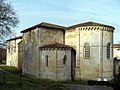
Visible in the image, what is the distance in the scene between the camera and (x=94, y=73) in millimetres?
34219

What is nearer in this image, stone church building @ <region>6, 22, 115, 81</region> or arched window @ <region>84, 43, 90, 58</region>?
stone church building @ <region>6, 22, 115, 81</region>

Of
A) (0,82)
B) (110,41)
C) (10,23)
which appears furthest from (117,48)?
(0,82)

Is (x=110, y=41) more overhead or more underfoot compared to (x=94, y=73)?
more overhead

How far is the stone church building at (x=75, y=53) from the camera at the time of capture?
34.1 m

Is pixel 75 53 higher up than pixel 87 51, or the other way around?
pixel 87 51

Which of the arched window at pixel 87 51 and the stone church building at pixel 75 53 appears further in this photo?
the arched window at pixel 87 51

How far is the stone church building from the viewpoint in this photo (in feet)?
112

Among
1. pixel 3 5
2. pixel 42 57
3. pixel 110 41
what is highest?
pixel 3 5

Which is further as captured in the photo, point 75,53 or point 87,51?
point 75,53

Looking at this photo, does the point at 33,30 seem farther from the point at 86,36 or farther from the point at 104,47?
the point at 104,47

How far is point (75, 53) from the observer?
3612 cm

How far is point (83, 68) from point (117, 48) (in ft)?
90.1

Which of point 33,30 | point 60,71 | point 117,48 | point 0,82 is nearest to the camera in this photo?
point 0,82

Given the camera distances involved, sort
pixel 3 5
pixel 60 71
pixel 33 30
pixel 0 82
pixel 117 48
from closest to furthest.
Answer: pixel 0 82 → pixel 3 5 → pixel 60 71 → pixel 33 30 → pixel 117 48
